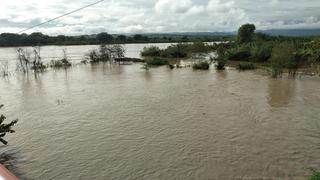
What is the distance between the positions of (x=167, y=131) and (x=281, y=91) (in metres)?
9.58

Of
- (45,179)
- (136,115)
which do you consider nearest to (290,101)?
(136,115)

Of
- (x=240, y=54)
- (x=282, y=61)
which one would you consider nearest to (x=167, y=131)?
(x=282, y=61)

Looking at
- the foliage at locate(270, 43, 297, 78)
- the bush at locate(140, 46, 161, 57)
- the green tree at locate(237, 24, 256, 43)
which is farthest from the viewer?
the green tree at locate(237, 24, 256, 43)

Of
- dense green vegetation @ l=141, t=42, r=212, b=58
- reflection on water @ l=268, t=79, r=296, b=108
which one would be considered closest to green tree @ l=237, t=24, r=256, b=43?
dense green vegetation @ l=141, t=42, r=212, b=58

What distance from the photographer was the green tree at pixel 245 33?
5038cm

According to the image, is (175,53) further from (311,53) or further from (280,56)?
(280,56)

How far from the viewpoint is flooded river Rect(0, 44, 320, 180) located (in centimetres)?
871

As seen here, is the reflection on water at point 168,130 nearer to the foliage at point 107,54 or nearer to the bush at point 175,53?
the foliage at point 107,54

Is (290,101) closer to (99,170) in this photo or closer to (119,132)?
(119,132)

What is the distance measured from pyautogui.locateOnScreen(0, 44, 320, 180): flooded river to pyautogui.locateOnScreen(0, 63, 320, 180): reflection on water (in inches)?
1.1

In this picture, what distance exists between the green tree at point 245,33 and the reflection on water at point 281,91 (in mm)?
28591

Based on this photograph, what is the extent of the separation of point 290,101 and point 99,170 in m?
11.0

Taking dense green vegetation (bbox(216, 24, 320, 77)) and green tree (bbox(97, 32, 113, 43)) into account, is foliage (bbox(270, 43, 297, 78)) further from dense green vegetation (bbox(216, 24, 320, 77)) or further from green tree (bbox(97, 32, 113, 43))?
green tree (bbox(97, 32, 113, 43))

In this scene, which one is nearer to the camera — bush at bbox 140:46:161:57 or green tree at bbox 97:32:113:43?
bush at bbox 140:46:161:57
